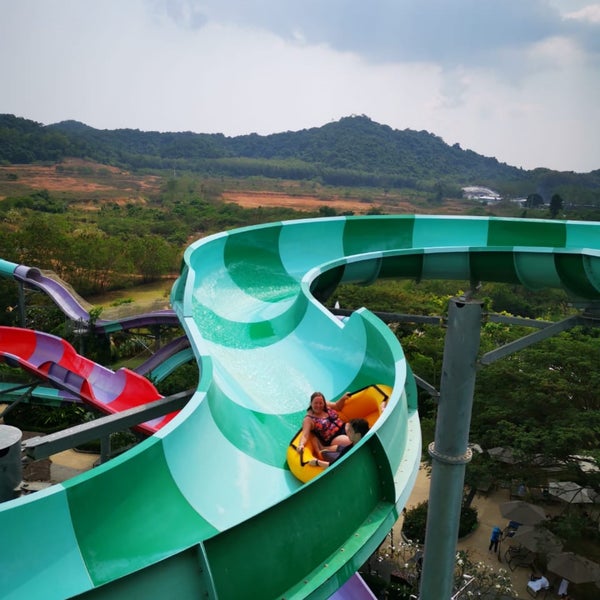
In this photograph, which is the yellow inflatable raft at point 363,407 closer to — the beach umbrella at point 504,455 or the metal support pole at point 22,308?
the beach umbrella at point 504,455

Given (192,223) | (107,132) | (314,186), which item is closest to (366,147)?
(314,186)

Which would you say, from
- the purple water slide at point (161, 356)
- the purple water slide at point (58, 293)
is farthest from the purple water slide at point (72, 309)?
the purple water slide at point (161, 356)

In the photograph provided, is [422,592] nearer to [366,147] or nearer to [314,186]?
[314,186]

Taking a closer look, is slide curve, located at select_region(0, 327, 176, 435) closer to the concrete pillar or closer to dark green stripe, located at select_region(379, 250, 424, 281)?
dark green stripe, located at select_region(379, 250, 424, 281)

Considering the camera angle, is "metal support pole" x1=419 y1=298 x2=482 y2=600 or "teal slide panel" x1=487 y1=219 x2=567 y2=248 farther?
"teal slide panel" x1=487 y1=219 x2=567 y2=248

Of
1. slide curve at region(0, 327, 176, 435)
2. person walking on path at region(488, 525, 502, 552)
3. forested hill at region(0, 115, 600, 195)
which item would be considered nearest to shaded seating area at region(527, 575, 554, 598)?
person walking on path at region(488, 525, 502, 552)

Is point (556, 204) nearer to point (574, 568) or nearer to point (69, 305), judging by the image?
point (69, 305)

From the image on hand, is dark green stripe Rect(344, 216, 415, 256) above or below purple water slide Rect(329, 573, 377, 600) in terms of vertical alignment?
above
